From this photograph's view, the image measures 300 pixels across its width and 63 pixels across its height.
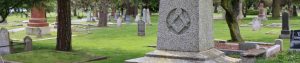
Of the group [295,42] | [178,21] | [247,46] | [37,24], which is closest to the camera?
[178,21]

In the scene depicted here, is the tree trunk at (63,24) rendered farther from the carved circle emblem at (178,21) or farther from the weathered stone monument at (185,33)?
the carved circle emblem at (178,21)

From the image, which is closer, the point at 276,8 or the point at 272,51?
the point at 272,51

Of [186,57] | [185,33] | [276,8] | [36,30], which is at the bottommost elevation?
[36,30]

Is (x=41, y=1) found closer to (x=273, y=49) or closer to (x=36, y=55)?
(x=36, y=55)

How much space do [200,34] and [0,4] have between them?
29.8 ft

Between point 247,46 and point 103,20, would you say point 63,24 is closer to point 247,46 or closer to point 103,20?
point 247,46

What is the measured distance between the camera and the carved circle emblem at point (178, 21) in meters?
9.38

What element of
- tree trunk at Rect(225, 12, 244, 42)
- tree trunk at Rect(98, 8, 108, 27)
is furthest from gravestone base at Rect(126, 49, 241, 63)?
tree trunk at Rect(98, 8, 108, 27)

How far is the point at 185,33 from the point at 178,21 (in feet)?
0.86

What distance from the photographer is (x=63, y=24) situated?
15.7 m

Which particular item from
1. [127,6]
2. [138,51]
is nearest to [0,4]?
[138,51]

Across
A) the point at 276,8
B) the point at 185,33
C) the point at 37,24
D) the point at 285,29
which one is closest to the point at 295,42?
the point at 185,33

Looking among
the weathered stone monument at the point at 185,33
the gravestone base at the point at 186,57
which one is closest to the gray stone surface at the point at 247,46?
the gravestone base at the point at 186,57

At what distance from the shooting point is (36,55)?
14.0 metres
